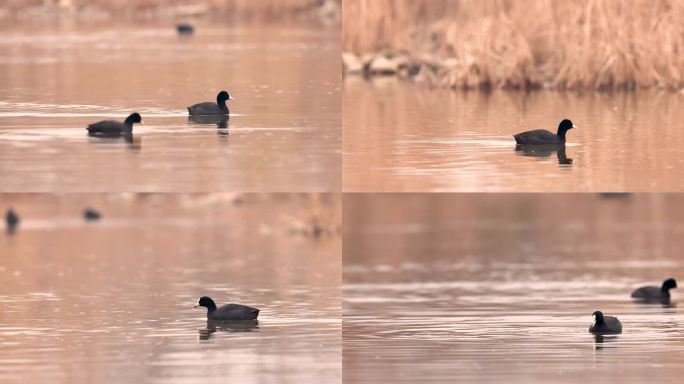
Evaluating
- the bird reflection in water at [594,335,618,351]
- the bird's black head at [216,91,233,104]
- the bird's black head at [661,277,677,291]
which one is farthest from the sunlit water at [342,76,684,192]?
the bird's black head at [661,277,677,291]

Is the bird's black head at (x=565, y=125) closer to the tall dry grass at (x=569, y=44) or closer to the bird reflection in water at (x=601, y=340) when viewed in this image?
the bird reflection in water at (x=601, y=340)

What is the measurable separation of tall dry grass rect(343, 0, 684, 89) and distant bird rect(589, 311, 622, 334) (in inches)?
306

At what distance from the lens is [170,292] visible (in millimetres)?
17438

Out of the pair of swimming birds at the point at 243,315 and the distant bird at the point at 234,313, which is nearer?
the pair of swimming birds at the point at 243,315

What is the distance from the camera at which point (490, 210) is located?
2788cm

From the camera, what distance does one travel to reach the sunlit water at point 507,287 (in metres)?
13.3

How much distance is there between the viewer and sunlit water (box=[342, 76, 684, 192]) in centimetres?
1490

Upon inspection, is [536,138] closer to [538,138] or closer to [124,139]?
[538,138]

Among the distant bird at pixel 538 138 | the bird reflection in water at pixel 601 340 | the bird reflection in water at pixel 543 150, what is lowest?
the bird reflection in water at pixel 601 340

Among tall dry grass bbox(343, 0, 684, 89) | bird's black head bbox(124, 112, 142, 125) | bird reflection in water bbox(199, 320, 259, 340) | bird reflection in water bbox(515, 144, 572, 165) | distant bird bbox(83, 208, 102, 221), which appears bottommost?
distant bird bbox(83, 208, 102, 221)

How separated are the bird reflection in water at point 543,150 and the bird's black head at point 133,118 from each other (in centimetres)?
387

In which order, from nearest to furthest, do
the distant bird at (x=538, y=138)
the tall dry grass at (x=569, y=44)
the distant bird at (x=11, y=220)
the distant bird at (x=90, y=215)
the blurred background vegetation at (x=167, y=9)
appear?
the distant bird at (x=538, y=138), the tall dry grass at (x=569, y=44), the distant bird at (x=11, y=220), the distant bird at (x=90, y=215), the blurred background vegetation at (x=167, y=9)

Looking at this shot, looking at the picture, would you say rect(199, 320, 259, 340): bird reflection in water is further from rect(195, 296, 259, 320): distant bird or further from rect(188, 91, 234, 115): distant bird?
rect(188, 91, 234, 115): distant bird

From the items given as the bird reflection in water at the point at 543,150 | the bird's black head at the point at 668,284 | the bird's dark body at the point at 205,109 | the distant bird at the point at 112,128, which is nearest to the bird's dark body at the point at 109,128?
the distant bird at the point at 112,128
